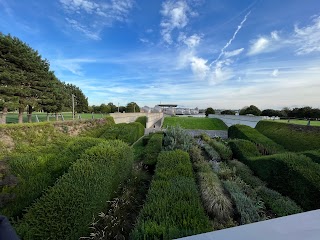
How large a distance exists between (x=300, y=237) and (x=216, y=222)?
305cm

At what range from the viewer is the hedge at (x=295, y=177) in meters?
5.12

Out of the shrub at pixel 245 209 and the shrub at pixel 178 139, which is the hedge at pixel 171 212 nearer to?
the shrub at pixel 245 209

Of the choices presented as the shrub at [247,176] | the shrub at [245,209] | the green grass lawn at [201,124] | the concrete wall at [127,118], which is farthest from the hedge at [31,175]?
the green grass lawn at [201,124]

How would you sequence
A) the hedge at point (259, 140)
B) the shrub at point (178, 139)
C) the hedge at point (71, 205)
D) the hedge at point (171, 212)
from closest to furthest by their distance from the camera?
the hedge at point (171, 212)
the hedge at point (71, 205)
the shrub at point (178, 139)
the hedge at point (259, 140)

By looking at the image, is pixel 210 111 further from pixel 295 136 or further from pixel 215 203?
pixel 215 203

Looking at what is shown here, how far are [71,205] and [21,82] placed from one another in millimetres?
19003

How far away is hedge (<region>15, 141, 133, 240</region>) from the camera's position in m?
2.80

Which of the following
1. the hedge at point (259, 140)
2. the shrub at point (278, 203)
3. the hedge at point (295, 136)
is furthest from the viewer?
the hedge at point (259, 140)

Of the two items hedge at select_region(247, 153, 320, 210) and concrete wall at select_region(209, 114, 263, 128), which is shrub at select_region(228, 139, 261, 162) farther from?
concrete wall at select_region(209, 114, 263, 128)

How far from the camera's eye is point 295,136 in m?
12.7

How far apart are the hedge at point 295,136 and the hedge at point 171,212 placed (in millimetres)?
10305

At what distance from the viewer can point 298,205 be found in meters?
5.40

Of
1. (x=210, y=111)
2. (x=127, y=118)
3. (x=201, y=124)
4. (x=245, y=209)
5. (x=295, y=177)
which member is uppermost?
(x=210, y=111)

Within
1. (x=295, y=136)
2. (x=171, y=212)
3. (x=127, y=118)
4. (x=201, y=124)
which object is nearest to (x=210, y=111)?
(x=201, y=124)
